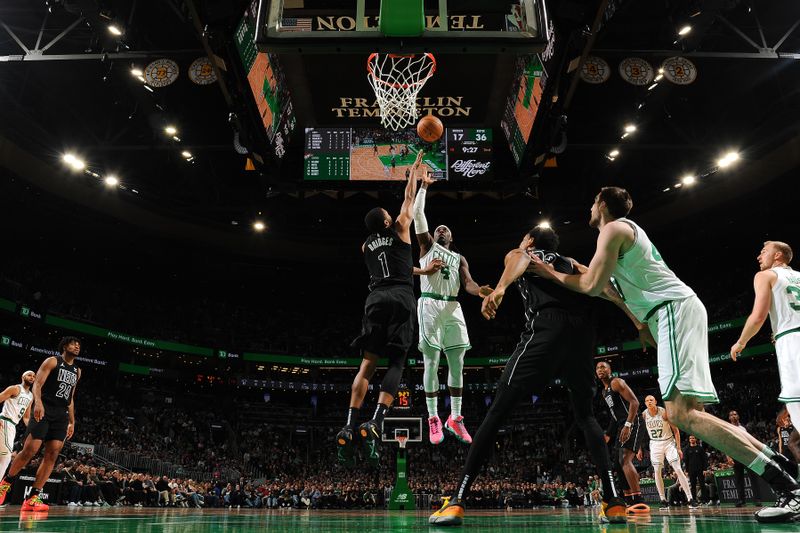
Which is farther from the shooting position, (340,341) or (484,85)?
(340,341)

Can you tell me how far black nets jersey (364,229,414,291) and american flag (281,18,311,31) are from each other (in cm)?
269

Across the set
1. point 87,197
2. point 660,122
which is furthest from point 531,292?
point 87,197

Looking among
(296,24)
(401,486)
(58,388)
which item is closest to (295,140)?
(296,24)

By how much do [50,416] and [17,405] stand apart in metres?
1.03

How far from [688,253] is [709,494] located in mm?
17960

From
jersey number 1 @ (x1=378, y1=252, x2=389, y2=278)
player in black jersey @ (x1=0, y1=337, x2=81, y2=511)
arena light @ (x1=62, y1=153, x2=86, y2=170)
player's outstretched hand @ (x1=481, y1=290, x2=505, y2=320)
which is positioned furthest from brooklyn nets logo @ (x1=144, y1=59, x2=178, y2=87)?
player's outstretched hand @ (x1=481, y1=290, x2=505, y2=320)

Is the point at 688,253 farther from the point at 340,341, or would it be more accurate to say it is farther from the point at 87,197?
the point at 87,197

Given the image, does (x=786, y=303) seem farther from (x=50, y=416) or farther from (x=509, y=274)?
(x=50, y=416)

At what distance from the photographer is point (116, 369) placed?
31391 mm

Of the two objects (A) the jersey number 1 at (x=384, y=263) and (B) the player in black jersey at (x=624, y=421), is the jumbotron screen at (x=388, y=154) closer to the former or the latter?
(B) the player in black jersey at (x=624, y=421)

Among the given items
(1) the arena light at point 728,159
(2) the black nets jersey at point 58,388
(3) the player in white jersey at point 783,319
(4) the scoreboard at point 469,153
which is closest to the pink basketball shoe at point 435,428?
(3) the player in white jersey at point 783,319

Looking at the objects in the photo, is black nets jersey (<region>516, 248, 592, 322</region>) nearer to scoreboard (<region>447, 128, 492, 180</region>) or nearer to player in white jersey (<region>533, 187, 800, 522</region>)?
player in white jersey (<region>533, 187, 800, 522</region>)

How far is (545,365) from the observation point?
465 centimetres

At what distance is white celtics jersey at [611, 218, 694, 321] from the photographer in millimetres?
4188
